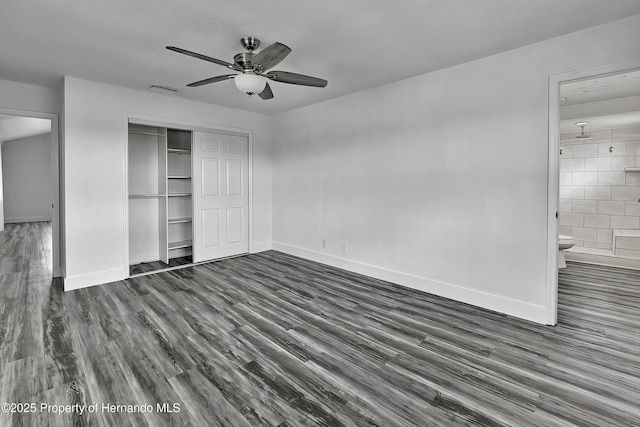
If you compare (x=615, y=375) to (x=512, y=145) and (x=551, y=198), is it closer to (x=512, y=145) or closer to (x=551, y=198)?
(x=551, y=198)

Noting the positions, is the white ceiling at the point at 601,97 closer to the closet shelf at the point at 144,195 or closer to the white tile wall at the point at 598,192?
the white tile wall at the point at 598,192

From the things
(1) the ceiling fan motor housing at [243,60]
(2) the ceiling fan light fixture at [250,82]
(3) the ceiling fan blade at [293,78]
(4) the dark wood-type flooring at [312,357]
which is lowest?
(4) the dark wood-type flooring at [312,357]

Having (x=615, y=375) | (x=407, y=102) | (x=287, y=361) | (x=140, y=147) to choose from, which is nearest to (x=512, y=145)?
(x=407, y=102)

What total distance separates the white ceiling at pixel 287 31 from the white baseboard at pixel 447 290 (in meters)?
2.46

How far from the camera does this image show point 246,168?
5746mm

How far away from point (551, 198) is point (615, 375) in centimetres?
144

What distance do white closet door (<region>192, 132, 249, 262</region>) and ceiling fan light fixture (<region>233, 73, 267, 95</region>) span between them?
2.66m

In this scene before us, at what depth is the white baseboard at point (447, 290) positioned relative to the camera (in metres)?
3.01

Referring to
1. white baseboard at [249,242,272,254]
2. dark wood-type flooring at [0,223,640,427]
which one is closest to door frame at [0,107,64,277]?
dark wood-type flooring at [0,223,640,427]

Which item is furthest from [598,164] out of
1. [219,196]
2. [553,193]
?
[219,196]

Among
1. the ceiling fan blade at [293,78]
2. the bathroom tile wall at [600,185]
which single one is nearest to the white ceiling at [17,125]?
the ceiling fan blade at [293,78]

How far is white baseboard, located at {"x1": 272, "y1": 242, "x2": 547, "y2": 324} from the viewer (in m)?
3.01

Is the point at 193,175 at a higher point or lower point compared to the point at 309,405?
higher

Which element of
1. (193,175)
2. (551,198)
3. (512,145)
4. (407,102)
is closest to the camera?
(551,198)
